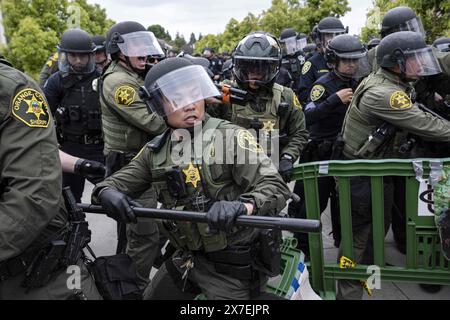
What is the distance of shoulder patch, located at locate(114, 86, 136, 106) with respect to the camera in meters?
3.36

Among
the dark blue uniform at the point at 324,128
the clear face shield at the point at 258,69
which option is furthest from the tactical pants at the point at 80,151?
the dark blue uniform at the point at 324,128

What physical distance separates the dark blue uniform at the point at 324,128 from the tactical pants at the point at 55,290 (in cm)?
218

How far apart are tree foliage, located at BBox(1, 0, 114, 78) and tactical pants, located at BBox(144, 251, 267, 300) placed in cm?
1297

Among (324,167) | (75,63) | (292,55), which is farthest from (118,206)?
(292,55)

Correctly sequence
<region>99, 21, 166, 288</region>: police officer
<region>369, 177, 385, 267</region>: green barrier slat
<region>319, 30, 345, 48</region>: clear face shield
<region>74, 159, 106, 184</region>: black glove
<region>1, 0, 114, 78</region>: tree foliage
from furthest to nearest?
<region>1, 0, 114, 78</region>: tree foliage
<region>319, 30, 345, 48</region>: clear face shield
<region>99, 21, 166, 288</region>: police officer
<region>369, 177, 385, 267</region>: green barrier slat
<region>74, 159, 106, 184</region>: black glove

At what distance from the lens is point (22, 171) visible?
1.68 m

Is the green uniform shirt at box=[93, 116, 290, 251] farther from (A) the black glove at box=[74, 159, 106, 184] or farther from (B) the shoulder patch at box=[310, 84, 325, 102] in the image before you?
(B) the shoulder patch at box=[310, 84, 325, 102]

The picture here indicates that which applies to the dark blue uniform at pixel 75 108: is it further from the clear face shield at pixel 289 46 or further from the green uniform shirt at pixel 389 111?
the clear face shield at pixel 289 46

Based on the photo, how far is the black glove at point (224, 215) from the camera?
1793 mm

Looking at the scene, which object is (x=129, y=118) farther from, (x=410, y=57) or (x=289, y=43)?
(x=289, y=43)

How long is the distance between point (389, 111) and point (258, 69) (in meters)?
0.95

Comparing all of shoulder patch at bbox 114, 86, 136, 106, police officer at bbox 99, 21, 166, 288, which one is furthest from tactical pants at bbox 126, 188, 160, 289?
shoulder patch at bbox 114, 86, 136, 106

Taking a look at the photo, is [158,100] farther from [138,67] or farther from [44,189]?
[138,67]

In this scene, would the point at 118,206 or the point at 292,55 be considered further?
the point at 292,55
